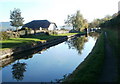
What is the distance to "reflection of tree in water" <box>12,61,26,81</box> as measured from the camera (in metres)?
18.7

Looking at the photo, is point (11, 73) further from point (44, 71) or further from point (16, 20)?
point (16, 20)

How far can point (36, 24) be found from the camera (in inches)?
3903

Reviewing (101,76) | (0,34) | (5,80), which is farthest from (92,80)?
(0,34)

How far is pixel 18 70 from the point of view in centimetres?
2178

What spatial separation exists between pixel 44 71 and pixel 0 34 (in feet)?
81.1

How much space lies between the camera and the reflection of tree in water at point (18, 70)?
18.7 meters

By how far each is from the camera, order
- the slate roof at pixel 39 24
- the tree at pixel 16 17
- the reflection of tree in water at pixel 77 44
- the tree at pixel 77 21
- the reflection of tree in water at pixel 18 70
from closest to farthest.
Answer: the reflection of tree in water at pixel 18 70 → the reflection of tree in water at pixel 77 44 → the tree at pixel 16 17 → the slate roof at pixel 39 24 → the tree at pixel 77 21

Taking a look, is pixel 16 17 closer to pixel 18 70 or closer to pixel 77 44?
pixel 77 44

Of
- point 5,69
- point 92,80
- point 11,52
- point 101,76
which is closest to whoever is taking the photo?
point 92,80

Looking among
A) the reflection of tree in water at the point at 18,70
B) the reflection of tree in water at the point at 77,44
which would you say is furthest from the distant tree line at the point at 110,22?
the reflection of tree in water at the point at 18,70

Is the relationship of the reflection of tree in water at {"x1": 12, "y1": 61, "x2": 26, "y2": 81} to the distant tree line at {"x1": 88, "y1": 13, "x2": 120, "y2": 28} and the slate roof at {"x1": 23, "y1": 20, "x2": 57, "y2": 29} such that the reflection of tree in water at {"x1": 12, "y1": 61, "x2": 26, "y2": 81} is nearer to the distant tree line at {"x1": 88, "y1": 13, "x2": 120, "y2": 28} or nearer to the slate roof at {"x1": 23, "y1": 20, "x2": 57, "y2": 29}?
the distant tree line at {"x1": 88, "y1": 13, "x2": 120, "y2": 28}

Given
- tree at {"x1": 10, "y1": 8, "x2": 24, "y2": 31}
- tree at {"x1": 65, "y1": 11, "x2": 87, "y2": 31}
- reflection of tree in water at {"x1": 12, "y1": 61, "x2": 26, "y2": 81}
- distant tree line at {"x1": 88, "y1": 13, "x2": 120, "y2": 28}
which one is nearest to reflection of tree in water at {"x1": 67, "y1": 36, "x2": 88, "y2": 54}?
distant tree line at {"x1": 88, "y1": 13, "x2": 120, "y2": 28}

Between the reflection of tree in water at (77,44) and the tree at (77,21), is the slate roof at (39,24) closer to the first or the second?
the tree at (77,21)

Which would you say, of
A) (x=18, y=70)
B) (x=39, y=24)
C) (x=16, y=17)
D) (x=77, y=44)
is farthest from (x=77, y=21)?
(x=18, y=70)
